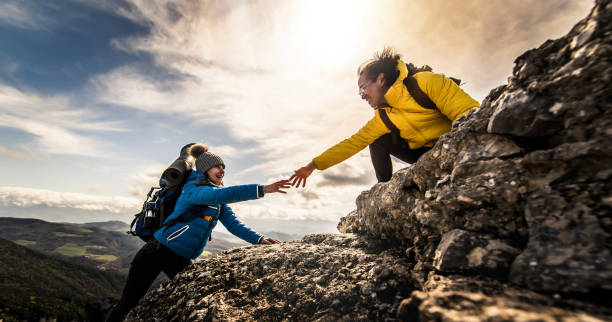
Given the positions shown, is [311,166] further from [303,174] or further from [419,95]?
[419,95]

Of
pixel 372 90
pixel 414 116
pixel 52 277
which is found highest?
pixel 372 90

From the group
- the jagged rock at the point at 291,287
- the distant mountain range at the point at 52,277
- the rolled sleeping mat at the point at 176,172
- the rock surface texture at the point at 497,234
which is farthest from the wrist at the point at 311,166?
the distant mountain range at the point at 52,277

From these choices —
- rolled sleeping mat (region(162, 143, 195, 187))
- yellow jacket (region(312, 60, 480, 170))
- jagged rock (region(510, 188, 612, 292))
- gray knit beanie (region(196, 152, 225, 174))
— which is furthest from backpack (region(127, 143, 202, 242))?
jagged rock (region(510, 188, 612, 292))

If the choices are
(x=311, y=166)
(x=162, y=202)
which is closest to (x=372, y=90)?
(x=311, y=166)

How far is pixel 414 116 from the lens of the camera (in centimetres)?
521

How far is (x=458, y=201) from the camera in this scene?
10.0 feet

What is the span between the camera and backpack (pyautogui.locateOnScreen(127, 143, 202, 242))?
257 inches

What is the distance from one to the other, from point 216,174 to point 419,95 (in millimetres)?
5617

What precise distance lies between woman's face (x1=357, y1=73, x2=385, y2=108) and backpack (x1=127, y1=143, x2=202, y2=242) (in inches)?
216

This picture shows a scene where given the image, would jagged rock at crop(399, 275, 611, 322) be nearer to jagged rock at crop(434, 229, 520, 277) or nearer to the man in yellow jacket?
jagged rock at crop(434, 229, 520, 277)

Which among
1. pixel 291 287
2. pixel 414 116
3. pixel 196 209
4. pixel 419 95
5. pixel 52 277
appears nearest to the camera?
pixel 291 287

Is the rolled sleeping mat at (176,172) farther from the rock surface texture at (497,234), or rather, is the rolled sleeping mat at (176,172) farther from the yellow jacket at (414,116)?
the yellow jacket at (414,116)

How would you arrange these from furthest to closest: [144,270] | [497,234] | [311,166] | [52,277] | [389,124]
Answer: [52,277]
[311,166]
[389,124]
[144,270]
[497,234]

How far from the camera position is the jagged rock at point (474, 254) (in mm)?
2342
